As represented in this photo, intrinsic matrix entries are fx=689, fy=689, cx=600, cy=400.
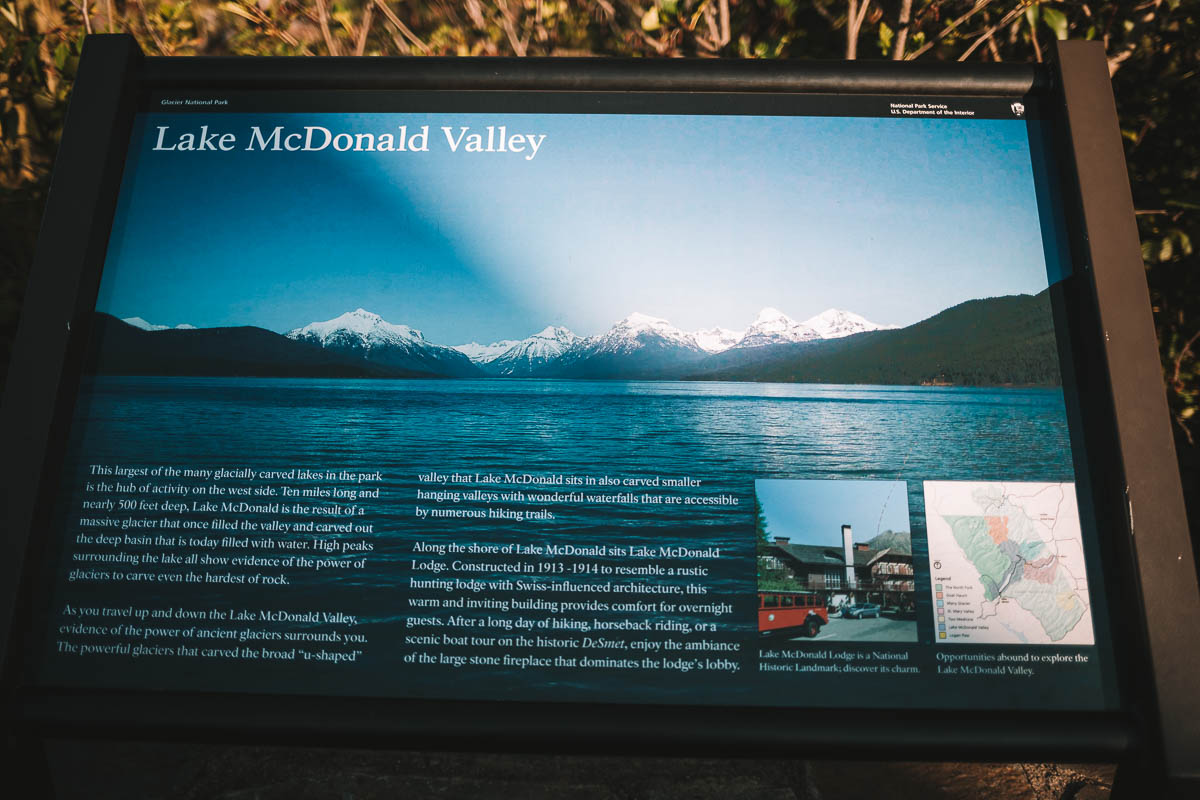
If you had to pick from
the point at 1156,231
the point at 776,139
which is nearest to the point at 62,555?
the point at 776,139

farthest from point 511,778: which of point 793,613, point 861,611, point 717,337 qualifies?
point 717,337

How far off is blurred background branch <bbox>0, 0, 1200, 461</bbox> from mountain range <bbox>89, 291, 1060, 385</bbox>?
1401 millimetres

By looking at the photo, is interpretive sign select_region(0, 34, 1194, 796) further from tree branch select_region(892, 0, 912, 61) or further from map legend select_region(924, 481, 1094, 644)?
tree branch select_region(892, 0, 912, 61)

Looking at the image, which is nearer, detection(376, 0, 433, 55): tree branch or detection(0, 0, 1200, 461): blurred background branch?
detection(0, 0, 1200, 461): blurred background branch

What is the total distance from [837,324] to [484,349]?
84 centimetres

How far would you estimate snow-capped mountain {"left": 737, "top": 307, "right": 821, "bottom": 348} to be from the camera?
162cm

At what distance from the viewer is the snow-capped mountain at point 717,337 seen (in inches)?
64.0

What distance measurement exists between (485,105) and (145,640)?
1.46 metres

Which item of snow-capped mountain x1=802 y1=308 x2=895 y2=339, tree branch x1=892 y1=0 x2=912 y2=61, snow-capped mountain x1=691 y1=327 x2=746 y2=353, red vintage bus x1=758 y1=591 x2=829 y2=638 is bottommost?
red vintage bus x1=758 y1=591 x2=829 y2=638

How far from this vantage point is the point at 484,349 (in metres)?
1.65

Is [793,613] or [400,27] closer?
[793,613]

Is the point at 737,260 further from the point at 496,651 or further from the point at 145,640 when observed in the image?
the point at 145,640

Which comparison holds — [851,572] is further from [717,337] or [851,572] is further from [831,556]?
[717,337]

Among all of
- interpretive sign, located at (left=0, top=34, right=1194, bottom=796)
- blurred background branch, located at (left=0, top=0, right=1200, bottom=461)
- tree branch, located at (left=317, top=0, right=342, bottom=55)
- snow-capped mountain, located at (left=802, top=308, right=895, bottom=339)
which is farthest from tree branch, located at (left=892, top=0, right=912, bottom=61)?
tree branch, located at (left=317, top=0, right=342, bottom=55)
